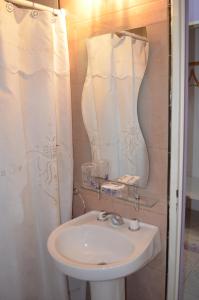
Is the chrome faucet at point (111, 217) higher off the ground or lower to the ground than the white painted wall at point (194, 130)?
lower

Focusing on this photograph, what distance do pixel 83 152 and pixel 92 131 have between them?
0.16 metres

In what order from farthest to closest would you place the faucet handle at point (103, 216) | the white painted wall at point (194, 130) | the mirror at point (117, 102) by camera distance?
the white painted wall at point (194, 130)
the faucet handle at point (103, 216)
the mirror at point (117, 102)

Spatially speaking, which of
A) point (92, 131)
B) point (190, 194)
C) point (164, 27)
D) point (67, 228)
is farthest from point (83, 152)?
point (190, 194)

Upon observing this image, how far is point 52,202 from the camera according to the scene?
161 cm

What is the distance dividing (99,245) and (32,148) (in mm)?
645


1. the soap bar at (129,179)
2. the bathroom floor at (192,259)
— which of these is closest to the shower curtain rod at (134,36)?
the soap bar at (129,179)

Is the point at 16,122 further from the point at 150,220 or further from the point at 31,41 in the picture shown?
the point at 150,220

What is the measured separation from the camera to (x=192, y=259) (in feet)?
8.06

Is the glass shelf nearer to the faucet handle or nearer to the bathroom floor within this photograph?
the faucet handle

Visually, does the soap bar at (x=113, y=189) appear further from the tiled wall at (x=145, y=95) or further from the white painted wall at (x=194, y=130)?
the white painted wall at (x=194, y=130)

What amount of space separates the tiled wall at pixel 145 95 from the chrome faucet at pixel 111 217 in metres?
0.07

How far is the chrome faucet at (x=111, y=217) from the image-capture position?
146 cm

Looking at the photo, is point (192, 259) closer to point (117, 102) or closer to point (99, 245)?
point (99, 245)

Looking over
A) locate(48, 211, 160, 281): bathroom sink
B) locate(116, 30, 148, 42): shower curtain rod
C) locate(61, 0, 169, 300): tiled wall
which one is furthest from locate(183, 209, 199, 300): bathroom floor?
locate(116, 30, 148, 42): shower curtain rod
